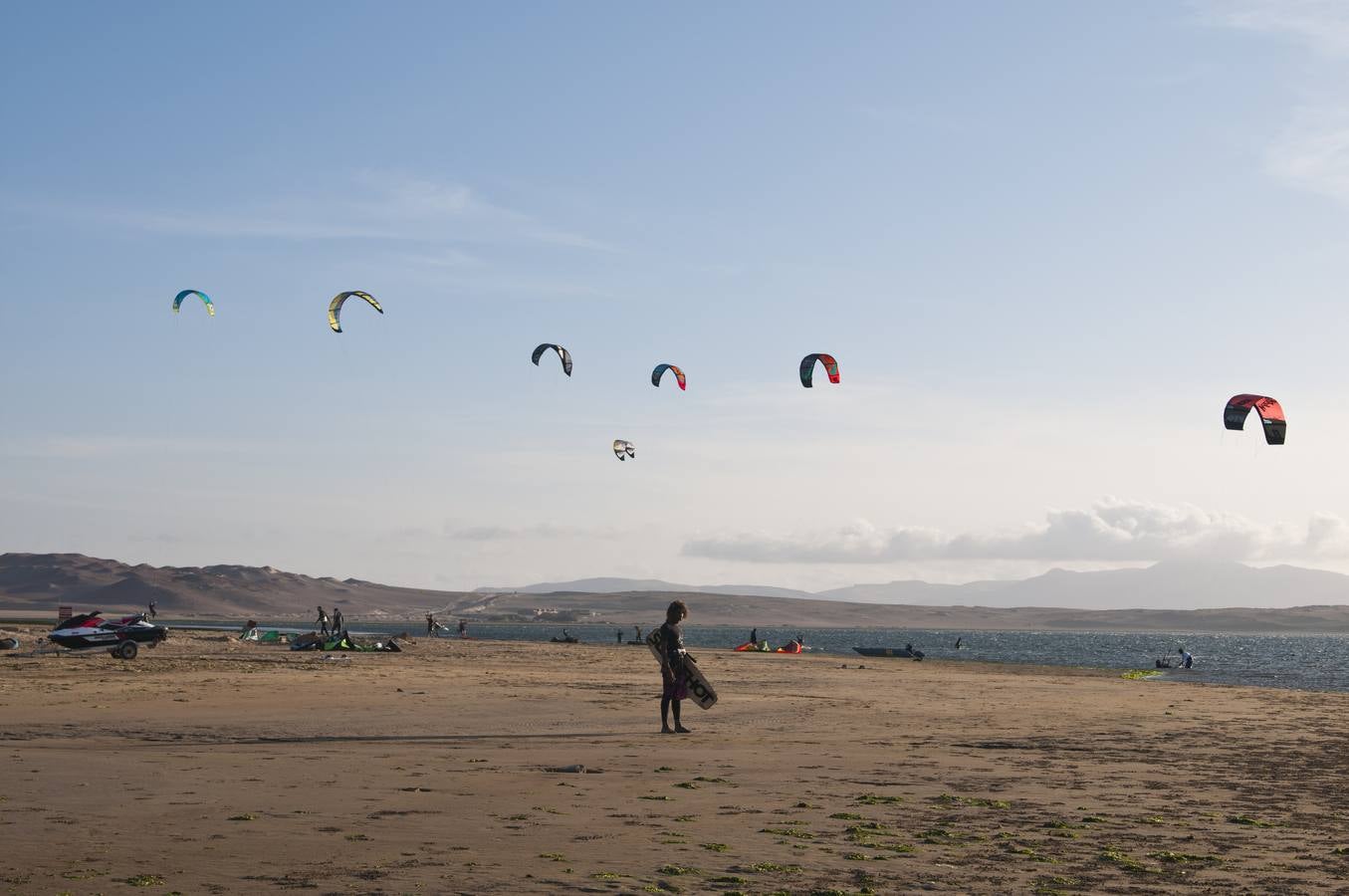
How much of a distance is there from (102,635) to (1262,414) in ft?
102

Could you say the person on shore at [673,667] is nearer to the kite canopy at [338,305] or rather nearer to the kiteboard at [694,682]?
the kiteboard at [694,682]

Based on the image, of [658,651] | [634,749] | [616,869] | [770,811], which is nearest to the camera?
[616,869]

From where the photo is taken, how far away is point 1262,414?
32.1 metres

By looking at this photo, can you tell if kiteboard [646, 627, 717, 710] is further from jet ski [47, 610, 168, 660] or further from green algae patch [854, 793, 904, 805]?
jet ski [47, 610, 168, 660]

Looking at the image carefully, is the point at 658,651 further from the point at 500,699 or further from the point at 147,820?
the point at 147,820

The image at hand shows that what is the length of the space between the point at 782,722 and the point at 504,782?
7.63 meters

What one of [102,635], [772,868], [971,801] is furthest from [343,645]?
[772,868]

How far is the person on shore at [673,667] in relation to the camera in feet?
54.0

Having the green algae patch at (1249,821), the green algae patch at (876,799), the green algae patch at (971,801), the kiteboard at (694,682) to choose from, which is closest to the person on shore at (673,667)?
the kiteboard at (694,682)

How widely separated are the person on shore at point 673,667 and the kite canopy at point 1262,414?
20955 mm

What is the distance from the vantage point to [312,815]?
971 centimetres

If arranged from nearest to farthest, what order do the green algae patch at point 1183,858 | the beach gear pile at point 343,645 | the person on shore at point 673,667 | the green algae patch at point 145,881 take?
the green algae patch at point 145,881 < the green algae patch at point 1183,858 < the person on shore at point 673,667 < the beach gear pile at point 343,645

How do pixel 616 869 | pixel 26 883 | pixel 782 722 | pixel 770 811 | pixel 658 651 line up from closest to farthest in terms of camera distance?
1. pixel 26 883
2. pixel 616 869
3. pixel 770 811
4. pixel 658 651
5. pixel 782 722

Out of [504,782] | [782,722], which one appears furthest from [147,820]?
[782,722]
